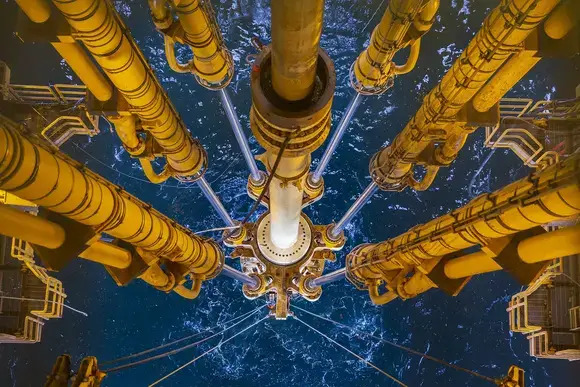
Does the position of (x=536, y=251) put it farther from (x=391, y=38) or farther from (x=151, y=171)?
(x=151, y=171)

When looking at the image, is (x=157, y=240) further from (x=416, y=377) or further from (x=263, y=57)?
(x=416, y=377)

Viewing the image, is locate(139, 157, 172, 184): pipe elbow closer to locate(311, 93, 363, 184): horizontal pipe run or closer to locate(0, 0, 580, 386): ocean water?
locate(311, 93, 363, 184): horizontal pipe run

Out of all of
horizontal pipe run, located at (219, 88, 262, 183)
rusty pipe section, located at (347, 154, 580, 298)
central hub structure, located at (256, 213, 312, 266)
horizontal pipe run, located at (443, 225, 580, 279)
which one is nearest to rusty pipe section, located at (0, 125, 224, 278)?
horizontal pipe run, located at (219, 88, 262, 183)

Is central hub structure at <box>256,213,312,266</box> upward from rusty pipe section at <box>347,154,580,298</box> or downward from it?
upward

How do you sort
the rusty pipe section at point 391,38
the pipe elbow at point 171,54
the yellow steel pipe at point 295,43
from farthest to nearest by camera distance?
the pipe elbow at point 171,54 → the rusty pipe section at point 391,38 → the yellow steel pipe at point 295,43

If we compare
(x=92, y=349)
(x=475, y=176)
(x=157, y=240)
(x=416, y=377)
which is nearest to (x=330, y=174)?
(x=475, y=176)

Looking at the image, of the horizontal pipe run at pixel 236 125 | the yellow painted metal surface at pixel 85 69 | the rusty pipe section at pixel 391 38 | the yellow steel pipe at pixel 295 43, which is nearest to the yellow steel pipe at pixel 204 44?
the horizontal pipe run at pixel 236 125

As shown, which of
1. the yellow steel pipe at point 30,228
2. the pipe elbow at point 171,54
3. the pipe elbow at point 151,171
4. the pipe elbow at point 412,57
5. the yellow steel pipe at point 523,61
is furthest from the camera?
the pipe elbow at point 151,171

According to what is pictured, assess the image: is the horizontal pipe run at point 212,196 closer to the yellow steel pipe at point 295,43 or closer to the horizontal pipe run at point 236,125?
the horizontal pipe run at point 236,125
